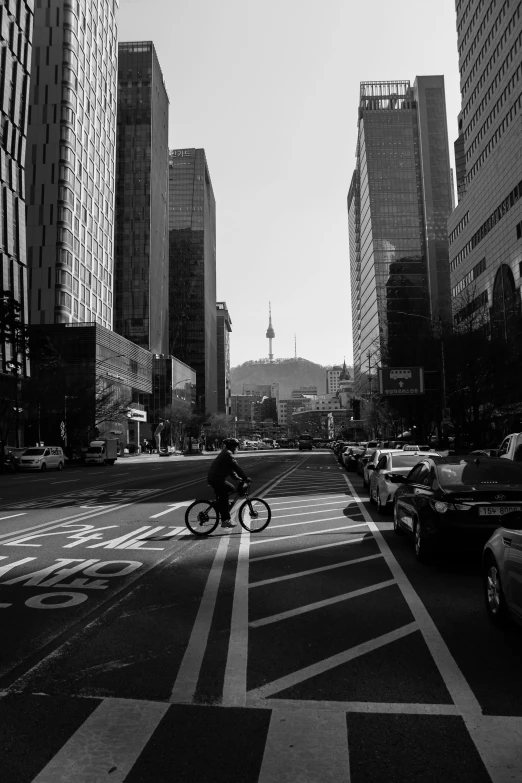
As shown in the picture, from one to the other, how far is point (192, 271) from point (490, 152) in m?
115

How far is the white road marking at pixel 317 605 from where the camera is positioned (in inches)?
217

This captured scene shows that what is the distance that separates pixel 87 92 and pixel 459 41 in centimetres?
5390

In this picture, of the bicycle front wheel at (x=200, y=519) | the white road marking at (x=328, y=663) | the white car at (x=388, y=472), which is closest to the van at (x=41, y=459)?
the white car at (x=388, y=472)

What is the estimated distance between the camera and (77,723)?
3404 mm

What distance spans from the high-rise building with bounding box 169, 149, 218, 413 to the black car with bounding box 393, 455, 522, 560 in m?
148

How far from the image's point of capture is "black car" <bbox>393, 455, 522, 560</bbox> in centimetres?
745

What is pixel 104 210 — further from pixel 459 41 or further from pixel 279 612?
pixel 279 612

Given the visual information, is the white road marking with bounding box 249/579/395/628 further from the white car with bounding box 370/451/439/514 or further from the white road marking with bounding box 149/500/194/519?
the white road marking with bounding box 149/500/194/519

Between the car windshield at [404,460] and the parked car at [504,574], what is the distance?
30.0 feet

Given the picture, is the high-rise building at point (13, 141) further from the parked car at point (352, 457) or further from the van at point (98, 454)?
the parked car at point (352, 457)

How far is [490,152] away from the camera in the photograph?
230ft

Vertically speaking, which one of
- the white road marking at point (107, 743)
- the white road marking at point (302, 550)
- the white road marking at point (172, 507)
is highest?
the white road marking at point (107, 743)

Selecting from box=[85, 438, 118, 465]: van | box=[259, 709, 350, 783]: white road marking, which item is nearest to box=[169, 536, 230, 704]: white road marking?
box=[259, 709, 350, 783]: white road marking

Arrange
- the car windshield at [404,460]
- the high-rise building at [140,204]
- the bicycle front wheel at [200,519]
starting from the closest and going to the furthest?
the bicycle front wheel at [200,519] < the car windshield at [404,460] < the high-rise building at [140,204]
